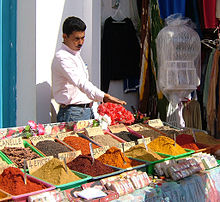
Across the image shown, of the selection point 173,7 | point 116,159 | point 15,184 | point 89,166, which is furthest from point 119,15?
point 15,184

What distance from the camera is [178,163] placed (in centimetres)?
207

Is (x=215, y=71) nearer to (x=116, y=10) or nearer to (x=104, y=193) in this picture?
(x=116, y=10)

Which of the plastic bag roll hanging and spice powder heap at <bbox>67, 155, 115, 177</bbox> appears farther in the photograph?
the plastic bag roll hanging

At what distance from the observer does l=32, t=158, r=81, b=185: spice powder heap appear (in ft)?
5.47

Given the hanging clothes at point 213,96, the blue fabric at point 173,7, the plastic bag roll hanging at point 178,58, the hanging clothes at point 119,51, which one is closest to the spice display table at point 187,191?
the hanging clothes at point 213,96

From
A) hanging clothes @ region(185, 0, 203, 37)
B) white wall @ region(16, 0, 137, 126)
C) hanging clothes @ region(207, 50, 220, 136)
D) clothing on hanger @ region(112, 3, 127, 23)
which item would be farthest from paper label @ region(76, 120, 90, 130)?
clothing on hanger @ region(112, 3, 127, 23)

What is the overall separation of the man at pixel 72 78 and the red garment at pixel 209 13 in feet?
5.32

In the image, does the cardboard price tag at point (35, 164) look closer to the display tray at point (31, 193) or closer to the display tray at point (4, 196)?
the display tray at point (31, 193)

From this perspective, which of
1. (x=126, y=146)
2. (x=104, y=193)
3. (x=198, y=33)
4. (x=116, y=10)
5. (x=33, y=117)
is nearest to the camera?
(x=104, y=193)

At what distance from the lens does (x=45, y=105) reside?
3.54 metres

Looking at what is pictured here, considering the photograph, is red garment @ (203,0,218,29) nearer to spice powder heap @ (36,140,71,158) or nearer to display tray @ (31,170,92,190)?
spice powder heap @ (36,140,71,158)

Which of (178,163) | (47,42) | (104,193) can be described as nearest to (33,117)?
(47,42)

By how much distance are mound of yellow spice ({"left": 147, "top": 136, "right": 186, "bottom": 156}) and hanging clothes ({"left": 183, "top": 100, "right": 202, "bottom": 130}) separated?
174 cm

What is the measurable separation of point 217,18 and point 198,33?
0.31 metres
